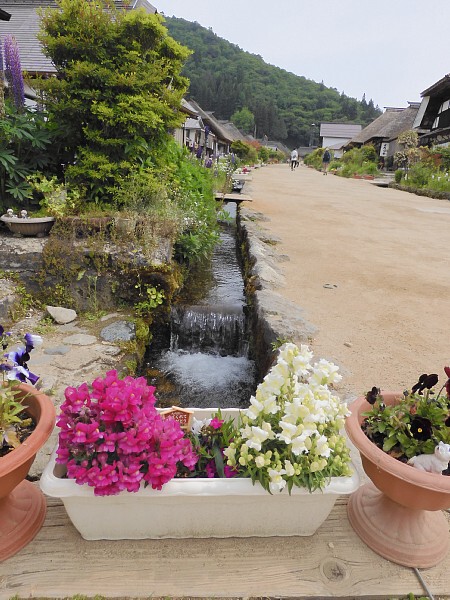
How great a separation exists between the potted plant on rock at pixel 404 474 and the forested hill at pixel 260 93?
80.4 meters

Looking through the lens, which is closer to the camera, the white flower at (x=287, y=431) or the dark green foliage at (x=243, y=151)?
the white flower at (x=287, y=431)

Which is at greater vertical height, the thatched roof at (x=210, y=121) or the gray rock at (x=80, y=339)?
the thatched roof at (x=210, y=121)

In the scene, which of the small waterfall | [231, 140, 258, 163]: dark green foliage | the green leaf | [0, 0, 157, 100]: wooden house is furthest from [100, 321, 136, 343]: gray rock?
[231, 140, 258, 163]: dark green foliage

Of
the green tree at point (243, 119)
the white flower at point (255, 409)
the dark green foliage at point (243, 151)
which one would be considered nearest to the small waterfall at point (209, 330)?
the white flower at point (255, 409)

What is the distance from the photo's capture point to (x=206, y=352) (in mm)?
4871

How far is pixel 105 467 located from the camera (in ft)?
5.06

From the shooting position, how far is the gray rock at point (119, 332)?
3.97m

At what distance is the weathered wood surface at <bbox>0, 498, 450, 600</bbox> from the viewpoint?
5.32 ft

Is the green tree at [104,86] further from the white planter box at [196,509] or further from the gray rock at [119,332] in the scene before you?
the white planter box at [196,509]

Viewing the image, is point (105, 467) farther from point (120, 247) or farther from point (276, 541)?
point (120, 247)

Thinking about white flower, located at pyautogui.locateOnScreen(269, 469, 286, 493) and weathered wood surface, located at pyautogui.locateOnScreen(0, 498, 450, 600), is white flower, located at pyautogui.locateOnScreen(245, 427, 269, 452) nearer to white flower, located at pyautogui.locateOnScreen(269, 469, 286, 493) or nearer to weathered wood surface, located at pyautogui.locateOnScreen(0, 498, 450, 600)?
white flower, located at pyautogui.locateOnScreen(269, 469, 286, 493)

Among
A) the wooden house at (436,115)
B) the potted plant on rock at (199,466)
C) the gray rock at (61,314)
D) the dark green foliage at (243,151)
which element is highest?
the wooden house at (436,115)

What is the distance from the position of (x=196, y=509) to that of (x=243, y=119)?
8702cm

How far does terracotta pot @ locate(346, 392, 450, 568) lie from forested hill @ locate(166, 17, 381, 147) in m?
80.5
